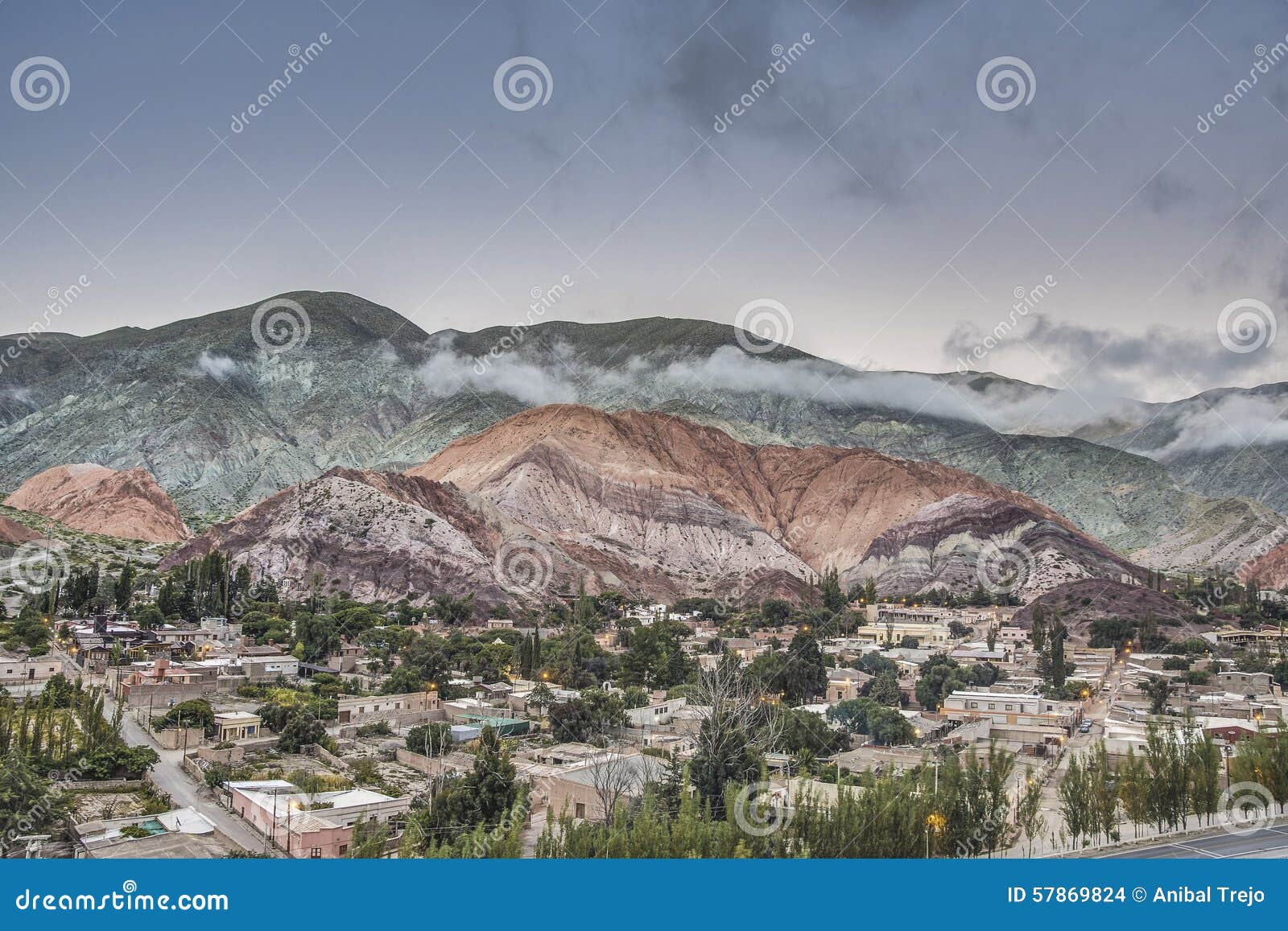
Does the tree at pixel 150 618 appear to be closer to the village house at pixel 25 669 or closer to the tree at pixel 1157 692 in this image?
the village house at pixel 25 669

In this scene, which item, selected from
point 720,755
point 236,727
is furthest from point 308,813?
point 236,727

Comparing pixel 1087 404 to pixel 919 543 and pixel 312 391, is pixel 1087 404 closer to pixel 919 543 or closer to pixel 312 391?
pixel 919 543

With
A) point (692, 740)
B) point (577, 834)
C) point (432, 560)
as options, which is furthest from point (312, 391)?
point (577, 834)

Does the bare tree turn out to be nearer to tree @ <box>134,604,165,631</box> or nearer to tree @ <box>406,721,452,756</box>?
tree @ <box>406,721,452,756</box>

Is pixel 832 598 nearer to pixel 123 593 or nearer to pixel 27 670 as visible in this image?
pixel 123 593

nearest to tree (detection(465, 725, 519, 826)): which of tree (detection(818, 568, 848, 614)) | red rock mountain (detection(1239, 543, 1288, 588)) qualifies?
tree (detection(818, 568, 848, 614))

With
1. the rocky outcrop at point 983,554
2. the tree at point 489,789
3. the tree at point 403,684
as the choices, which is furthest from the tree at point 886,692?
the rocky outcrop at point 983,554
